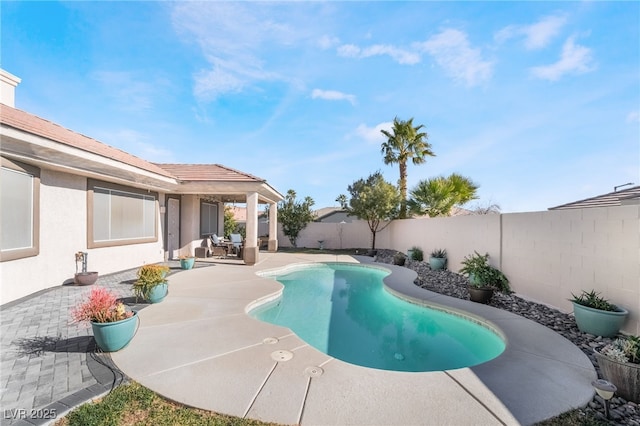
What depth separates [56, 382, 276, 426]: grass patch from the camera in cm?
267

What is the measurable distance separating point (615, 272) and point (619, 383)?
9.30 feet

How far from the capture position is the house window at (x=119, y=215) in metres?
9.12

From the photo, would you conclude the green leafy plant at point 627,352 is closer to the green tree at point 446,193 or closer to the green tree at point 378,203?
the green tree at point 446,193

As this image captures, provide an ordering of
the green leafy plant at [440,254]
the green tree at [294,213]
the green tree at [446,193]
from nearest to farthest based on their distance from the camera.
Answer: the green leafy plant at [440,254] < the green tree at [446,193] < the green tree at [294,213]

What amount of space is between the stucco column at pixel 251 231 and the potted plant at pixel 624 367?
441 inches

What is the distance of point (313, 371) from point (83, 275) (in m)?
8.08

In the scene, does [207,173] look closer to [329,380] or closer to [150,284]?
[150,284]

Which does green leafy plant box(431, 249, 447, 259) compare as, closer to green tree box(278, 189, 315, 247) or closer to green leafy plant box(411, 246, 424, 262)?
green leafy plant box(411, 246, 424, 262)

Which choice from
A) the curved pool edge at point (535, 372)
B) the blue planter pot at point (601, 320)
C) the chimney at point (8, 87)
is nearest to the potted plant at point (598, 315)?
the blue planter pot at point (601, 320)

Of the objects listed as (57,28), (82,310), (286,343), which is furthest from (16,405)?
(57,28)

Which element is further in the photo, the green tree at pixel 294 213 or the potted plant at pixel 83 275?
the green tree at pixel 294 213

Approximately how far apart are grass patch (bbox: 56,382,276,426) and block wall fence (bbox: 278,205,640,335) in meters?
6.42

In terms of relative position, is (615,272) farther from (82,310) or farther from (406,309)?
(82,310)

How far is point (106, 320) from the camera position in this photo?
407 centimetres
